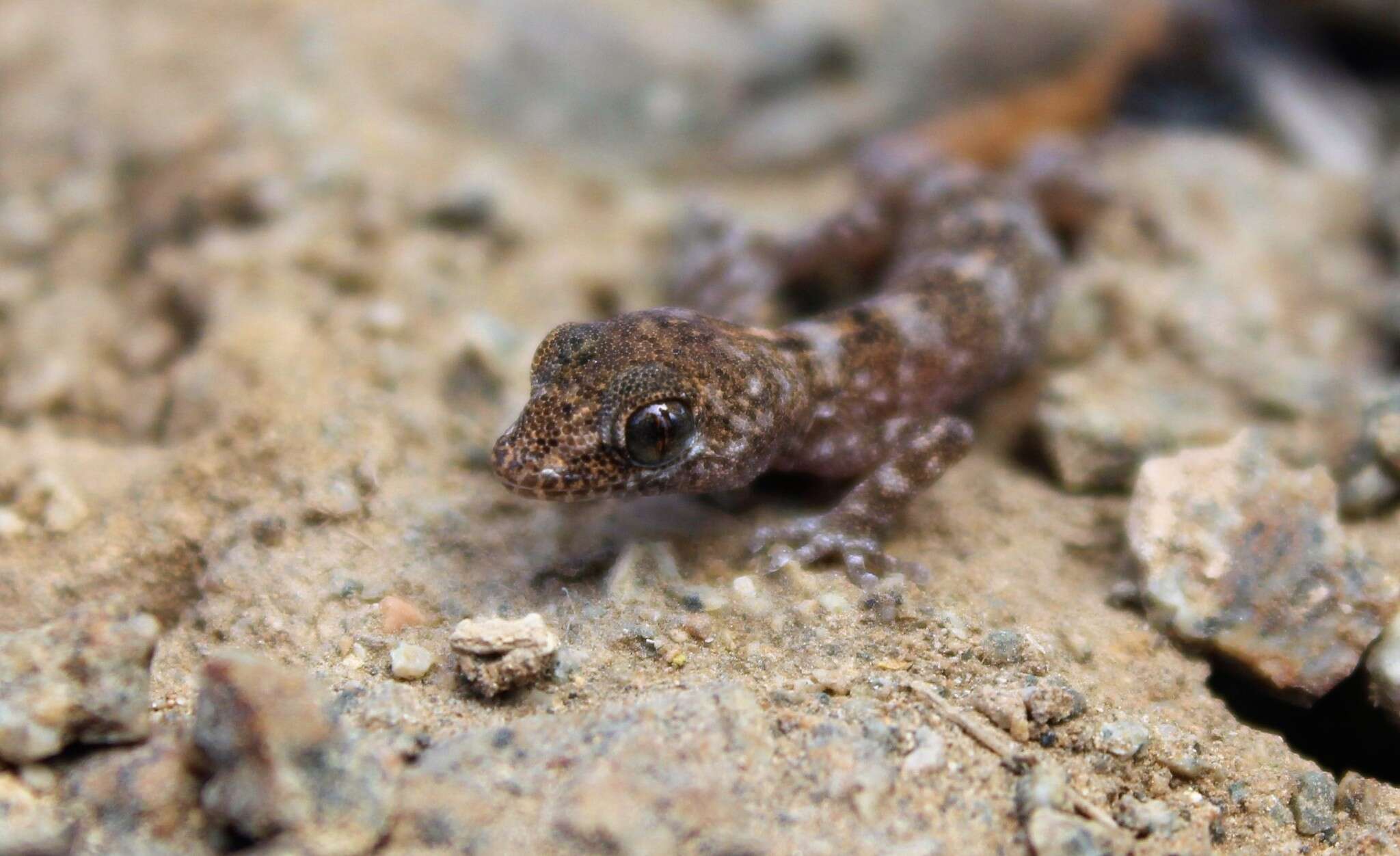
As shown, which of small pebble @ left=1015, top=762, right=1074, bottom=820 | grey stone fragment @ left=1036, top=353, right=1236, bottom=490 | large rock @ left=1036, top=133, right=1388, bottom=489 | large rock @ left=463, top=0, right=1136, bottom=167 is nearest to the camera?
small pebble @ left=1015, top=762, right=1074, bottom=820

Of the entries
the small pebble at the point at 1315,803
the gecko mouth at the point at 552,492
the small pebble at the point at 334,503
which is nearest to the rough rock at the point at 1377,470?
the small pebble at the point at 1315,803

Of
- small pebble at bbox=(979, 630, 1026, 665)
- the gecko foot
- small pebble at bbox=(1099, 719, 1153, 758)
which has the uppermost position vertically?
the gecko foot

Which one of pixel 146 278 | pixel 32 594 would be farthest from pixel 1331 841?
pixel 146 278

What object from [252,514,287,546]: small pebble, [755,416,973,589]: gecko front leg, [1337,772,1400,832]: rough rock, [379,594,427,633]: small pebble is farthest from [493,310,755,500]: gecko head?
[1337,772,1400,832]: rough rock

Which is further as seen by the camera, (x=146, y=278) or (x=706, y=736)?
(x=146, y=278)

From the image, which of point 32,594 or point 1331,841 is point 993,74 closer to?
point 1331,841

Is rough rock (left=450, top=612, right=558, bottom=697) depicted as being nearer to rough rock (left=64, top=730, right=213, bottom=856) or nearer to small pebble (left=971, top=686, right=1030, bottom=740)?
rough rock (left=64, top=730, right=213, bottom=856)

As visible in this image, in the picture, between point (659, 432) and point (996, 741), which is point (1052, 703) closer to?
point (996, 741)
